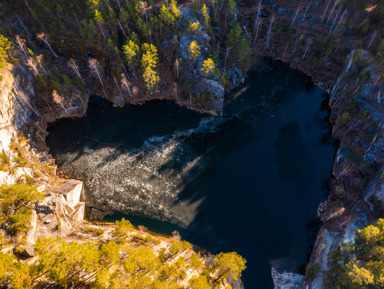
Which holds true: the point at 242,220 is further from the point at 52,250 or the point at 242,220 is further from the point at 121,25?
the point at 121,25

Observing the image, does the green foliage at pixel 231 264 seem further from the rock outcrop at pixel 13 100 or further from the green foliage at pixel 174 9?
the green foliage at pixel 174 9

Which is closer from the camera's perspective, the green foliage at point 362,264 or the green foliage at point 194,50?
the green foliage at point 362,264

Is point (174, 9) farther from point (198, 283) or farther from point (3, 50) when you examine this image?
point (198, 283)

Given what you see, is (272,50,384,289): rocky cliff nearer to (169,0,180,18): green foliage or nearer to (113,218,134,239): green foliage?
(113,218,134,239): green foliage

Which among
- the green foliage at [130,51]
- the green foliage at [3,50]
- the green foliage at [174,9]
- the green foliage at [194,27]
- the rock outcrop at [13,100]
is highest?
the green foliage at [174,9]

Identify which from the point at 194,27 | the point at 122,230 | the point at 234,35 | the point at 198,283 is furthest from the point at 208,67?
the point at 198,283

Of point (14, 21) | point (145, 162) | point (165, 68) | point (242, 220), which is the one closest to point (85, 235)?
point (145, 162)

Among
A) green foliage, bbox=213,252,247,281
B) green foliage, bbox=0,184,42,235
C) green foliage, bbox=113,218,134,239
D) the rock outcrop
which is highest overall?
the rock outcrop

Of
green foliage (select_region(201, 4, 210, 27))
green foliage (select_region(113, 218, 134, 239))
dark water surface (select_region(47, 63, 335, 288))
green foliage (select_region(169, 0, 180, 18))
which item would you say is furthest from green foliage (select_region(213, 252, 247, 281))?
green foliage (select_region(169, 0, 180, 18))

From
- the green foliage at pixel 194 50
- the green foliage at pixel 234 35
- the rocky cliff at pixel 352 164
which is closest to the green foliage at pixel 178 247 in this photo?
the rocky cliff at pixel 352 164
